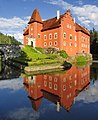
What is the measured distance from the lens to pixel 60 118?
1065 centimetres

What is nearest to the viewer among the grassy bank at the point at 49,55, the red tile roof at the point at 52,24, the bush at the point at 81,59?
the grassy bank at the point at 49,55

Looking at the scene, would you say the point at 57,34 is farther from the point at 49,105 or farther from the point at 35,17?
the point at 49,105

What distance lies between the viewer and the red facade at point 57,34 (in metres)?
54.5

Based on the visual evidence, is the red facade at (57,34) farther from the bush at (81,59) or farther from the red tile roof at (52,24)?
the bush at (81,59)

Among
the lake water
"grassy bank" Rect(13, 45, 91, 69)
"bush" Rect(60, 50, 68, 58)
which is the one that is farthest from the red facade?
the lake water

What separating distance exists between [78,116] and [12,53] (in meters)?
43.6

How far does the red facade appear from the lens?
54.5m

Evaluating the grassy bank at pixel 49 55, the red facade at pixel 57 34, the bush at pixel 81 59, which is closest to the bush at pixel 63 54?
the grassy bank at pixel 49 55

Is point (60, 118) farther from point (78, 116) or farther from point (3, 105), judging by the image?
point (3, 105)

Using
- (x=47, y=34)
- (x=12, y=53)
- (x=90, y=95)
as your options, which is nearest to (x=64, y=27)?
(x=47, y=34)

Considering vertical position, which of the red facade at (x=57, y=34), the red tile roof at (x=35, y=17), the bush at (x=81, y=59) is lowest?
the bush at (x=81, y=59)

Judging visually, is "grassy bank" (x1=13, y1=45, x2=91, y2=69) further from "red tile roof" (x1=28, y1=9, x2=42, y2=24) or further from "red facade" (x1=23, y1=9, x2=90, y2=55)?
"red tile roof" (x1=28, y1=9, x2=42, y2=24)

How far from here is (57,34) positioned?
2157 inches

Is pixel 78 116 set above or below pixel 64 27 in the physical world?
below
